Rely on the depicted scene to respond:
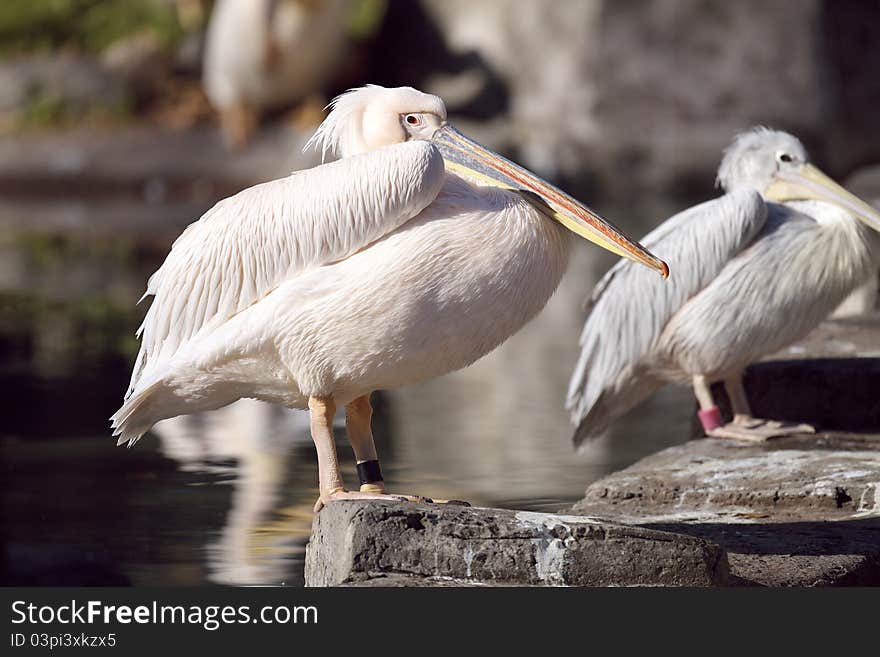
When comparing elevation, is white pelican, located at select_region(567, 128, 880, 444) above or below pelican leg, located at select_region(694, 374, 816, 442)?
above

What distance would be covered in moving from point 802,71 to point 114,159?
756 cm

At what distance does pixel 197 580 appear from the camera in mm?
4336

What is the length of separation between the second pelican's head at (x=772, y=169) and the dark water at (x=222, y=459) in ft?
3.68

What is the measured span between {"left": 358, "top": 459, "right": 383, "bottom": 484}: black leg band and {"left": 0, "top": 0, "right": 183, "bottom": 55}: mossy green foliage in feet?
46.7

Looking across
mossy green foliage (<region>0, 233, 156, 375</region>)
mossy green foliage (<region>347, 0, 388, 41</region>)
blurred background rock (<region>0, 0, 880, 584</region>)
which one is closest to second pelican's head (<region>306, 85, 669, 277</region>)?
mossy green foliage (<region>0, 233, 156, 375</region>)

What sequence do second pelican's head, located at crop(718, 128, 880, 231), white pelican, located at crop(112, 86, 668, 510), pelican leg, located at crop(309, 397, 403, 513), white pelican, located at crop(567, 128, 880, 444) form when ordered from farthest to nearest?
second pelican's head, located at crop(718, 128, 880, 231) < white pelican, located at crop(567, 128, 880, 444) < pelican leg, located at crop(309, 397, 403, 513) < white pelican, located at crop(112, 86, 668, 510)

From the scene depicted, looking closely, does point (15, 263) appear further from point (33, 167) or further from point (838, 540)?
point (838, 540)

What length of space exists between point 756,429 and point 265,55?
11.8 metres

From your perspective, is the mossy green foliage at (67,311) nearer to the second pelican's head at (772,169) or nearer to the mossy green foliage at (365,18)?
the second pelican's head at (772,169)

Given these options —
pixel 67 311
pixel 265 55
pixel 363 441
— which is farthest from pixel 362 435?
pixel 265 55

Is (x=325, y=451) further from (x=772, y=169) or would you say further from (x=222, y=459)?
(x=772, y=169)

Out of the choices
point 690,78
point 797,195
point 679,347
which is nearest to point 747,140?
point 797,195

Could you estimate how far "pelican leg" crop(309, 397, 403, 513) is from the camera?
4.03 metres

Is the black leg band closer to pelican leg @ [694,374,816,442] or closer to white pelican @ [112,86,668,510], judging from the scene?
white pelican @ [112,86,668,510]
